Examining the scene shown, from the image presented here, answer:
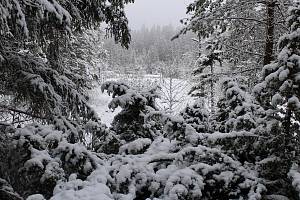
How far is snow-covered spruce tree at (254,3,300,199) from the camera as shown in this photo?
318cm

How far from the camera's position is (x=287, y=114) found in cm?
341

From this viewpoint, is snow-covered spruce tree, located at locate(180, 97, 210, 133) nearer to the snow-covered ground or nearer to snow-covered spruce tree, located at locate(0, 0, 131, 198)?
the snow-covered ground

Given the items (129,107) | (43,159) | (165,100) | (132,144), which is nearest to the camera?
(43,159)

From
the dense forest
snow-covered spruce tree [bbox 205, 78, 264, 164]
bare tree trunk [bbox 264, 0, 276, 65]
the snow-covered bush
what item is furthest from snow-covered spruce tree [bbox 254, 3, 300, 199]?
bare tree trunk [bbox 264, 0, 276, 65]

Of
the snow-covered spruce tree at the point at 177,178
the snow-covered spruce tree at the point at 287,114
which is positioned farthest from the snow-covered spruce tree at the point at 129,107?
the snow-covered spruce tree at the point at 287,114

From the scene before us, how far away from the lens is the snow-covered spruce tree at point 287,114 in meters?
3.18

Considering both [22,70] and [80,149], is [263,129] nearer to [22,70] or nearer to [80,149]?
[80,149]

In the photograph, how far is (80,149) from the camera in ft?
11.3

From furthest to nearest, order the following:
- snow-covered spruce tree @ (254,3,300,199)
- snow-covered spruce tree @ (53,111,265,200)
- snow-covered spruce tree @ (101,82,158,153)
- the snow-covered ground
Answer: the snow-covered ground → snow-covered spruce tree @ (101,82,158,153) → snow-covered spruce tree @ (254,3,300,199) → snow-covered spruce tree @ (53,111,265,200)

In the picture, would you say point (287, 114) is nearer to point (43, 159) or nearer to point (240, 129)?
point (240, 129)

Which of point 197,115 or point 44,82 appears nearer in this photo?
point 44,82

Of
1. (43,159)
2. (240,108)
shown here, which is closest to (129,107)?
(240,108)

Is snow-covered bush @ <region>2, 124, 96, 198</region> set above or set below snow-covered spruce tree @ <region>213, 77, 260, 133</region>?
below

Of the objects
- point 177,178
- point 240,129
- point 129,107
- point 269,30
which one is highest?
point 269,30
